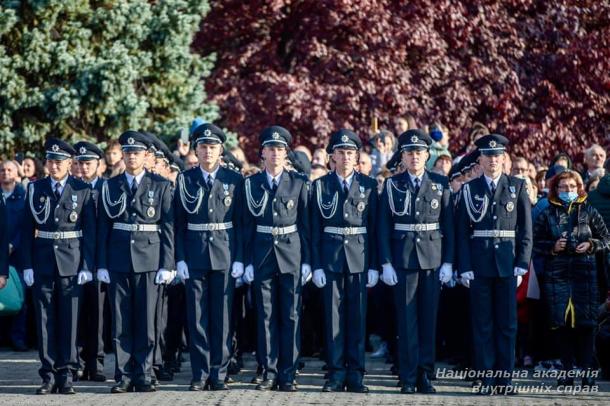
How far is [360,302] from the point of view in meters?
11.3

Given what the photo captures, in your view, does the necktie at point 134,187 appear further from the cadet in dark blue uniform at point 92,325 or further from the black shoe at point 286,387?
the black shoe at point 286,387

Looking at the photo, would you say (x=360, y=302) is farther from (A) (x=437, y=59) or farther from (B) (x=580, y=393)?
(A) (x=437, y=59)

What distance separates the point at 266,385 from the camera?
11297mm

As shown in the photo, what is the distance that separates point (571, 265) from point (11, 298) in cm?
612

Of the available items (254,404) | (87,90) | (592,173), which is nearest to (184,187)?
(254,404)

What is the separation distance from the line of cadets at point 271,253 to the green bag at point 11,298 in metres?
2.28

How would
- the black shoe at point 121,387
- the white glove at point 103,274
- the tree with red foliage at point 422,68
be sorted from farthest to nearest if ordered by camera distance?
the tree with red foliage at point 422,68, the white glove at point 103,274, the black shoe at point 121,387

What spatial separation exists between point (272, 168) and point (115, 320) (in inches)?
79.0

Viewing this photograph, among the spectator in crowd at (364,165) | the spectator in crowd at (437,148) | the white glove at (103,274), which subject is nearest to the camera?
the white glove at (103,274)

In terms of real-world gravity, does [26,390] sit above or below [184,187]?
below

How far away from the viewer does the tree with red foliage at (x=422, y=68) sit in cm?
1966

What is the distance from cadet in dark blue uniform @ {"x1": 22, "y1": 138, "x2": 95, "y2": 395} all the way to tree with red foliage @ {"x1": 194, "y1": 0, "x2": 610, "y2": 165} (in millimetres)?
8177

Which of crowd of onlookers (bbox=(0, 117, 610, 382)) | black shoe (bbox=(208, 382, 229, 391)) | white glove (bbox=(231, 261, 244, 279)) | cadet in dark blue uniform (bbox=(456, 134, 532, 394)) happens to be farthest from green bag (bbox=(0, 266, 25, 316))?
cadet in dark blue uniform (bbox=(456, 134, 532, 394))

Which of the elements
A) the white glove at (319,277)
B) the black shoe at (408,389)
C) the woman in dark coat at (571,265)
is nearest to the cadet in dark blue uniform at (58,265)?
the white glove at (319,277)
